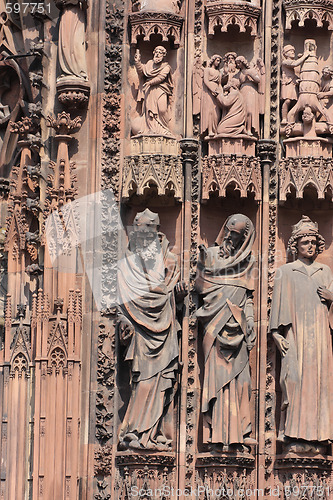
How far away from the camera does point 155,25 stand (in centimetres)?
2167

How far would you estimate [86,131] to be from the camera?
21.6m

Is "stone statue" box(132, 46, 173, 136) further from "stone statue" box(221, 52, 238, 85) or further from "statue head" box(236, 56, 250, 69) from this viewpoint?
"statue head" box(236, 56, 250, 69)

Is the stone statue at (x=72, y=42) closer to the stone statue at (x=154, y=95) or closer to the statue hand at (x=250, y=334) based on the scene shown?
the stone statue at (x=154, y=95)

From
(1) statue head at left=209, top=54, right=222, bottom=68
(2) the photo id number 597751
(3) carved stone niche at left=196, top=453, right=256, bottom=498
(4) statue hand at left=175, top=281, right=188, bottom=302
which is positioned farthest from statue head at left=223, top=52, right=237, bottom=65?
(3) carved stone niche at left=196, top=453, right=256, bottom=498

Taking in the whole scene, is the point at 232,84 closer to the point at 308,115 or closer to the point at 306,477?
the point at 308,115

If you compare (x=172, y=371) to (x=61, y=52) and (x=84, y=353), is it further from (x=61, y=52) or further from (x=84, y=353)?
(x=61, y=52)

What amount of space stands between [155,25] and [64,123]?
1.58 meters

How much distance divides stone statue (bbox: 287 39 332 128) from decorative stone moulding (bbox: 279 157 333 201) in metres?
0.52

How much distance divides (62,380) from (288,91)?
14.0 feet

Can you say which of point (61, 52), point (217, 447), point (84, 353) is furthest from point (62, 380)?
point (61, 52)

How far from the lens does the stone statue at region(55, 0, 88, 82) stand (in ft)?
70.8

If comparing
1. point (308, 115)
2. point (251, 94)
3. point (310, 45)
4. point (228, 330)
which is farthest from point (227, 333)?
point (310, 45)

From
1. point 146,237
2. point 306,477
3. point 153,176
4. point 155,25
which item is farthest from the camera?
point 155,25

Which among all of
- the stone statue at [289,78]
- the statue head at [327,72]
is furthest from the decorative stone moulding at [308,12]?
the statue head at [327,72]
